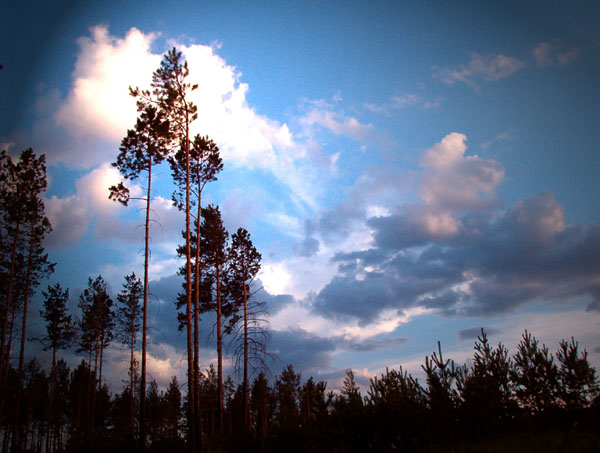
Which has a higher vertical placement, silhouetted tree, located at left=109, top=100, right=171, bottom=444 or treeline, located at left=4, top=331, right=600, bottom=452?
silhouetted tree, located at left=109, top=100, right=171, bottom=444

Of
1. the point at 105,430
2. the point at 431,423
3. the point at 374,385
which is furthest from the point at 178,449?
the point at 431,423

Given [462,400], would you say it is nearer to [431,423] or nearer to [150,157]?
[431,423]

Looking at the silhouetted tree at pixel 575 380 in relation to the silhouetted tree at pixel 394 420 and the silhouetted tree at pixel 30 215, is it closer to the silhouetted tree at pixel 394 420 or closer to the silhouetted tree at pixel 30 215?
the silhouetted tree at pixel 394 420

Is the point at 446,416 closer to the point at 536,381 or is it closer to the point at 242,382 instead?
the point at 536,381

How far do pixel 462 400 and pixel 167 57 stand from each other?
19232mm

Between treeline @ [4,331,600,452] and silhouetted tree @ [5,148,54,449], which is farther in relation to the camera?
silhouetted tree @ [5,148,54,449]

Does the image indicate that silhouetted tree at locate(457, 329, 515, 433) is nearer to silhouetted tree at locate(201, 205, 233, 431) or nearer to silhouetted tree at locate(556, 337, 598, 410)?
silhouetted tree at locate(556, 337, 598, 410)

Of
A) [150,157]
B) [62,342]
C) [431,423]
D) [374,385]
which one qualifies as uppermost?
[150,157]

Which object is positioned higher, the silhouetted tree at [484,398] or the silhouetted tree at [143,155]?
the silhouetted tree at [143,155]

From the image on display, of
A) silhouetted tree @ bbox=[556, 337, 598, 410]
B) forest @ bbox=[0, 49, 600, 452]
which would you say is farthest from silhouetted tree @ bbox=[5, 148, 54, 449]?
silhouetted tree @ bbox=[556, 337, 598, 410]

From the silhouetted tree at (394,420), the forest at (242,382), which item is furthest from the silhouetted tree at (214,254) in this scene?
the silhouetted tree at (394,420)

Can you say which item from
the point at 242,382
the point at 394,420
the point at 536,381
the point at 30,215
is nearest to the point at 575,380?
the point at 536,381

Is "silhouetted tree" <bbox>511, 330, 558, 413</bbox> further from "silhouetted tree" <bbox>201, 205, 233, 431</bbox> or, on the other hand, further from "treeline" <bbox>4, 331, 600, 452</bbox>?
"silhouetted tree" <bbox>201, 205, 233, 431</bbox>

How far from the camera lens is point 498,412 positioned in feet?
33.6
